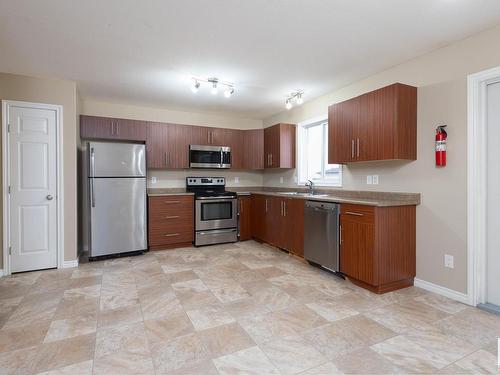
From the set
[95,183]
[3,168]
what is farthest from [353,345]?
[3,168]

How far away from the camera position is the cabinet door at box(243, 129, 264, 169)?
520 cm

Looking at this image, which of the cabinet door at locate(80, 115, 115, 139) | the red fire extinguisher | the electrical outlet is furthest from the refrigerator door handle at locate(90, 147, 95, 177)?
the electrical outlet

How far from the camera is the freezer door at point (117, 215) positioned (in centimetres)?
379

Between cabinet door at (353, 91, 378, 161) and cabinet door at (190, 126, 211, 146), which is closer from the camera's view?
cabinet door at (353, 91, 378, 161)

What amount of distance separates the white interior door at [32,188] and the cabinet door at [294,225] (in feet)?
10.2

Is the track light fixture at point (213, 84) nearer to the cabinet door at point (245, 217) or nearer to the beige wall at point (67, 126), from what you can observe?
the beige wall at point (67, 126)

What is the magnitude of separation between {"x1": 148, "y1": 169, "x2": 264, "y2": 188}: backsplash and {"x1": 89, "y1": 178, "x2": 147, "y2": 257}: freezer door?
2.71 ft

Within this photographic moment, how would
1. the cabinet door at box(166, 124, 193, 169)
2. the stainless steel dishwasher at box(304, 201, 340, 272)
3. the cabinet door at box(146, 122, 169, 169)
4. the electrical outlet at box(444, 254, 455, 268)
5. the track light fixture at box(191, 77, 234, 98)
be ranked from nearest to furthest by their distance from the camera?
the electrical outlet at box(444, 254, 455, 268) → the stainless steel dishwasher at box(304, 201, 340, 272) → the track light fixture at box(191, 77, 234, 98) → the cabinet door at box(146, 122, 169, 169) → the cabinet door at box(166, 124, 193, 169)

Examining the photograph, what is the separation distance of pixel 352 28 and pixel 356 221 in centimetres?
182

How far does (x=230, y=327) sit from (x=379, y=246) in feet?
5.32

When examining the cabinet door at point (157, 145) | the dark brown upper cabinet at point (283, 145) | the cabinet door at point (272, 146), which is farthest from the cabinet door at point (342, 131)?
the cabinet door at point (157, 145)

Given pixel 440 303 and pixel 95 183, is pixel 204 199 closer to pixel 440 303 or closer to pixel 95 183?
pixel 95 183

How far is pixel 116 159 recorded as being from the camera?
12.8 ft

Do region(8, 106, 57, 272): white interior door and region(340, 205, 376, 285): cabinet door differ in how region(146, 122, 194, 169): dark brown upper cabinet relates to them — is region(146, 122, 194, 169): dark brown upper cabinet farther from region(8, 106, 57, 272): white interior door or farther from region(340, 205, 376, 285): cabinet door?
region(340, 205, 376, 285): cabinet door
